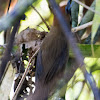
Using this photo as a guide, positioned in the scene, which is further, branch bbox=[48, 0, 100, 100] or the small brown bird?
the small brown bird

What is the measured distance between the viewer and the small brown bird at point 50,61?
3.51 feet

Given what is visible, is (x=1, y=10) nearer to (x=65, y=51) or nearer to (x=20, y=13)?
(x=65, y=51)

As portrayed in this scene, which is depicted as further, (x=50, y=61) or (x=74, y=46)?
(x=50, y=61)

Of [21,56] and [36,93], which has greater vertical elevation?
[21,56]

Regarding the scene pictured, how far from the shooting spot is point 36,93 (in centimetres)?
109

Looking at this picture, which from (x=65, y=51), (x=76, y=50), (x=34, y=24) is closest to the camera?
(x=76, y=50)

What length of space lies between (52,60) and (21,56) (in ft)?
0.58

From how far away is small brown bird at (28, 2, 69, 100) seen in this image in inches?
42.2

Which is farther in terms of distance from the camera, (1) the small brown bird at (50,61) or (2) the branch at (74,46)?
(1) the small brown bird at (50,61)

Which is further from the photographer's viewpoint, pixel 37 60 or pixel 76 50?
pixel 37 60

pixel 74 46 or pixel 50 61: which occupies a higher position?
pixel 74 46

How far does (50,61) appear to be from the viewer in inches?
42.5

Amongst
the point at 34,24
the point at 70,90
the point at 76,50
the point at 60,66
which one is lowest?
the point at 70,90

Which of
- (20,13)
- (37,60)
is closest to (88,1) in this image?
(37,60)
